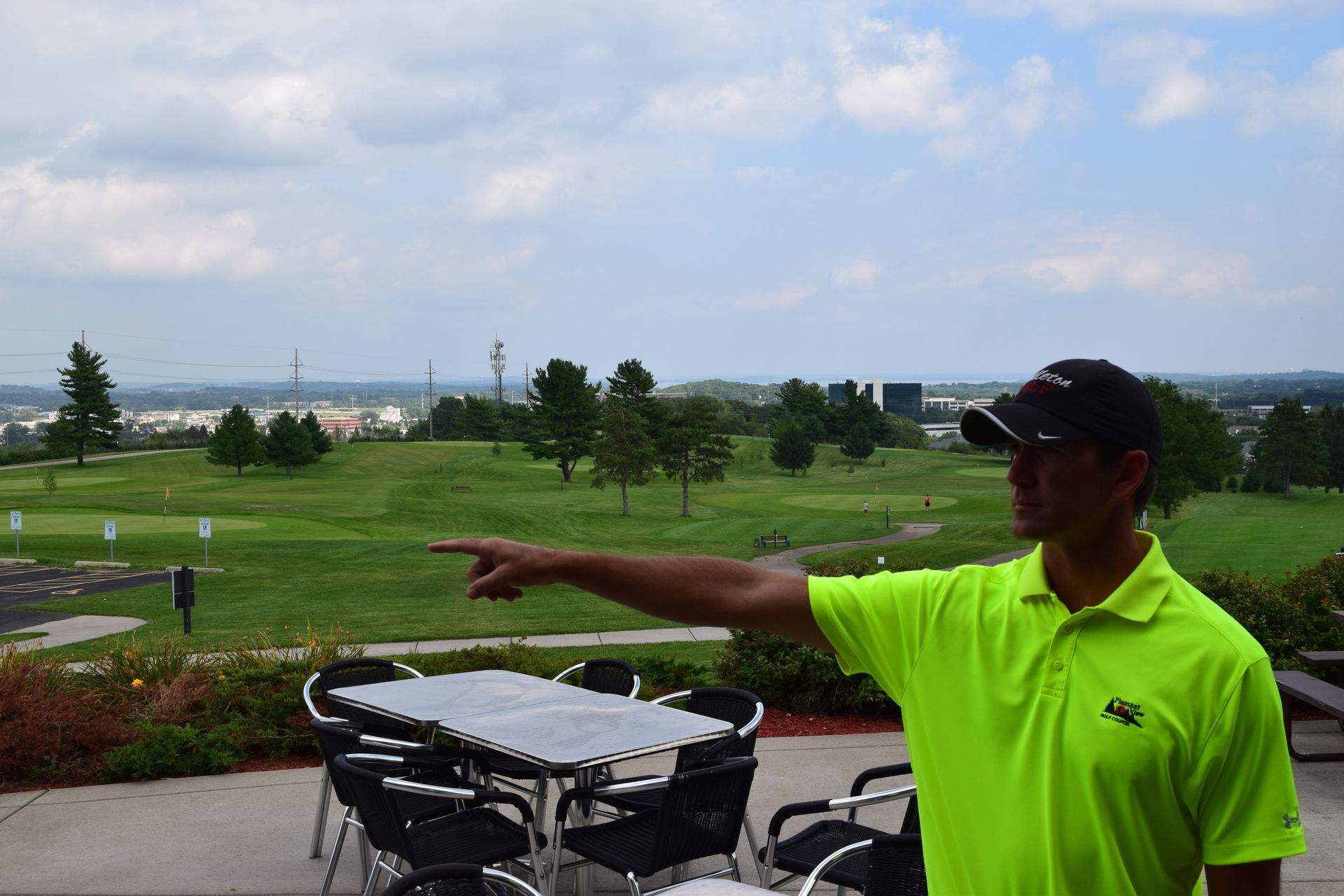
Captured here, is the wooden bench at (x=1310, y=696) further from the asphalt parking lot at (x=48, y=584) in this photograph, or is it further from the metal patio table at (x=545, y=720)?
the asphalt parking lot at (x=48, y=584)

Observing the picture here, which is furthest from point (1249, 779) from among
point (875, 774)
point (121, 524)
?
point (121, 524)

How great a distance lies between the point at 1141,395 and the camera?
191 centimetres

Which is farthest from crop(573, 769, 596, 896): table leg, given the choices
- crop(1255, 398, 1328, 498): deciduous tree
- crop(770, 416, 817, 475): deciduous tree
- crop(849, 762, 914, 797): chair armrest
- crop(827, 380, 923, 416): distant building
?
crop(827, 380, 923, 416): distant building

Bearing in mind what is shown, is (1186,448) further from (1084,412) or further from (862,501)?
(1084,412)

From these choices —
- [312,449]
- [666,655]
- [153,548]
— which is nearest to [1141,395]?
[666,655]

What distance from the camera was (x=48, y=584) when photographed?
2725 centimetres

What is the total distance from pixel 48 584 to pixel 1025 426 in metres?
30.0

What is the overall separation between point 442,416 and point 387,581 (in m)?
115

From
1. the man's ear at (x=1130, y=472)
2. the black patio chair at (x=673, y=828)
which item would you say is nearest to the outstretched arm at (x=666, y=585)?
the man's ear at (x=1130, y=472)

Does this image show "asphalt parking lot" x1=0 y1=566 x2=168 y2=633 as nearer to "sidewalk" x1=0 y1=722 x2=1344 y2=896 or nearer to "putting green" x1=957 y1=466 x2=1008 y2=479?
"sidewalk" x1=0 y1=722 x2=1344 y2=896

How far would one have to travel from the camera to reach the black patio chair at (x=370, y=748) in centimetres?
571

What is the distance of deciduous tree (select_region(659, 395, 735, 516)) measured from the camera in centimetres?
6638

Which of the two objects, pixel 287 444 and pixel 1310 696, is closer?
pixel 1310 696

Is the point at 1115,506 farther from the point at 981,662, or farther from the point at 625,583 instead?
the point at 625,583
